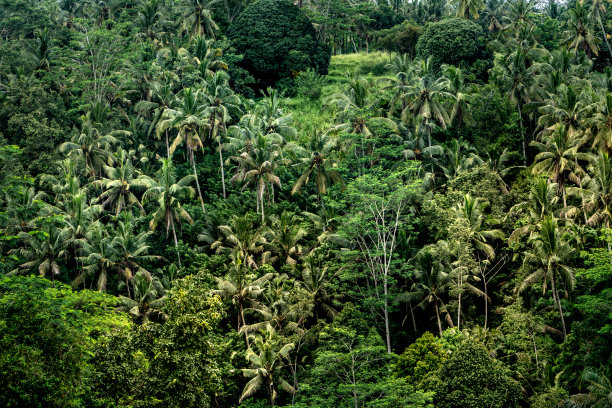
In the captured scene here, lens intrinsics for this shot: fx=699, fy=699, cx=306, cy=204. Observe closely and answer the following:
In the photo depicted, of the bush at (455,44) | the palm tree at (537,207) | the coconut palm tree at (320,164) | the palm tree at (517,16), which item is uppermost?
the palm tree at (517,16)

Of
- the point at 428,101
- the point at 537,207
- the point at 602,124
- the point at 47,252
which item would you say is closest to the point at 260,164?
the point at 428,101

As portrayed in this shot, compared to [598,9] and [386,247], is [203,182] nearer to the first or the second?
[386,247]

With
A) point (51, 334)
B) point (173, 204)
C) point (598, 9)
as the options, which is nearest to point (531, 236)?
point (173, 204)

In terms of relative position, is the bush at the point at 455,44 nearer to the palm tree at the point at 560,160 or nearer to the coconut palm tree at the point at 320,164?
the palm tree at the point at 560,160

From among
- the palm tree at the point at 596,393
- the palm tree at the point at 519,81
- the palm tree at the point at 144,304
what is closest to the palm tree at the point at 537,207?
the palm tree at the point at 519,81

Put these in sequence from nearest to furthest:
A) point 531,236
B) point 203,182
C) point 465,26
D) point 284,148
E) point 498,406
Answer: point 498,406 → point 531,236 → point 284,148 → point 203,182 → point 465,26

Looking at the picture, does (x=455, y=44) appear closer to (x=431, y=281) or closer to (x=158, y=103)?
(x=158, y=103)
